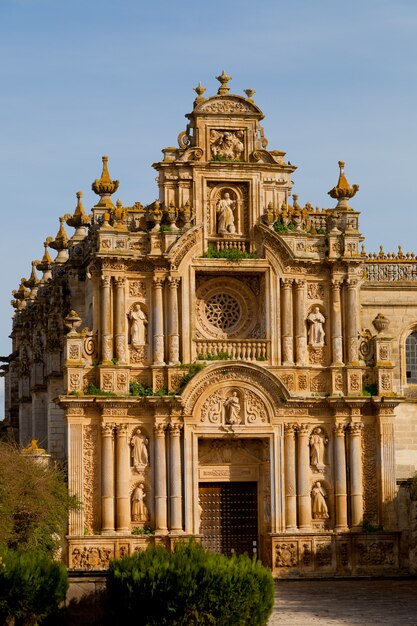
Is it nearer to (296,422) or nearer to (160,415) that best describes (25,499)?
(160,415)

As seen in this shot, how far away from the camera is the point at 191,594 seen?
4056 cm

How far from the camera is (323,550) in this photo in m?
56.3

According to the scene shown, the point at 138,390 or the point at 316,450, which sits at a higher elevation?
the point at 138,390

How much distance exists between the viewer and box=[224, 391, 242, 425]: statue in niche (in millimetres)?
56188

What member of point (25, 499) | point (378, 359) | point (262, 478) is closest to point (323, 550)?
point (262, 478)

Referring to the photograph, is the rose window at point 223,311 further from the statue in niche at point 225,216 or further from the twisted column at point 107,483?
the twisted column at point 107,483

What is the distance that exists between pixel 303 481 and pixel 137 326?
7.52 metres

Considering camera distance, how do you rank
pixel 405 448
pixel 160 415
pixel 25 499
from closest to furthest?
pixel 25 499
pixel 160 415
pixel 405 448

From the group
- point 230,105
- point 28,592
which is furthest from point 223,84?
point 28,592

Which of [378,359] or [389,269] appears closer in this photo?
[378,359]

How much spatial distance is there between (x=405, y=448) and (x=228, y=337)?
26.3ft

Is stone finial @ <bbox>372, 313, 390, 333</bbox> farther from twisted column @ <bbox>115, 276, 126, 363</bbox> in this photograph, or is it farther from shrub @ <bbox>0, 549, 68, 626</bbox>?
shrub @ <bbox>0, 549, 68, 626</bbox>

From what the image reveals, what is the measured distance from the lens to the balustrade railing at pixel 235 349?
5659 centimetres

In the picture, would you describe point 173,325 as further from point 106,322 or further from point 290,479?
point 290,479
